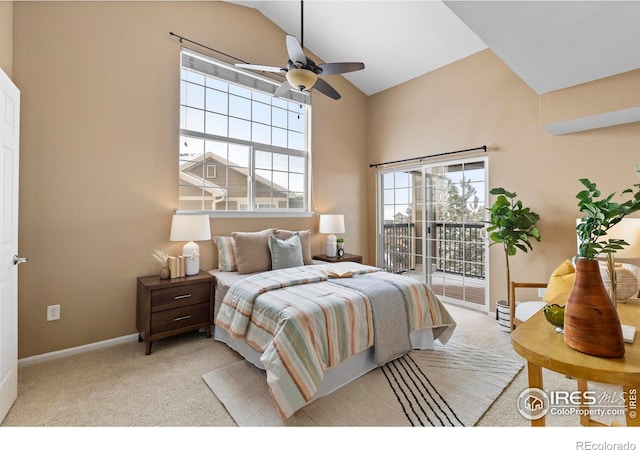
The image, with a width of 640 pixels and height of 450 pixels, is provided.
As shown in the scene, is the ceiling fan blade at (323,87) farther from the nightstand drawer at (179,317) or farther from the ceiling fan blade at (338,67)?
the nightstand drawer at (179,317)

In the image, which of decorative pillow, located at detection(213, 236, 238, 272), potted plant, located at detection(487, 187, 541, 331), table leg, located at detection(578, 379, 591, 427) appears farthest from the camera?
decorative pillow, located at detection(213, 236, 238, 272)

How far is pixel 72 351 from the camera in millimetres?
2670

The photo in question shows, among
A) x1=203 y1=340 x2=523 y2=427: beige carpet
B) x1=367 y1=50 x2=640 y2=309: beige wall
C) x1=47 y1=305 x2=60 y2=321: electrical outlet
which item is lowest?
x1=203 y1=340 x2=523 y2=427: beige carpet

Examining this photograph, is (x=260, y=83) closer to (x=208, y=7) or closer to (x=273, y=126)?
(x=273, y=126)

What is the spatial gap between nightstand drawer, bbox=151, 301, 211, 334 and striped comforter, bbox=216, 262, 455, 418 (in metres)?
0.43

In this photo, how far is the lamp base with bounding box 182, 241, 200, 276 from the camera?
3.02 meters

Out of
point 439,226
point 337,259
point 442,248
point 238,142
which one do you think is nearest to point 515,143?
point 439,226

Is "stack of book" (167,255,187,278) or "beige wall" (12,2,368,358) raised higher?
"beige wall" (12,2,368,358)

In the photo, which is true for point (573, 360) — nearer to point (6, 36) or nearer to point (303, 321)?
point (303, 321)

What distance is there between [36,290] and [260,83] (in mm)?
3287

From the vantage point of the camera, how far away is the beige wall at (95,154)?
251 cm

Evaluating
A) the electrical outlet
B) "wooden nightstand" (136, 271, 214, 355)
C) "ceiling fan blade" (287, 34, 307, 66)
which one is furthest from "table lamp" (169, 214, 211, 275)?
"ceiling fan blade" (287, 34, 307, 66)

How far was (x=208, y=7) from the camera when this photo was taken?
3494 millimetres

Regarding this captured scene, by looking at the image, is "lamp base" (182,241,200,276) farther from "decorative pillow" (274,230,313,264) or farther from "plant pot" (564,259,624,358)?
"plant pot" (564,259,624,358)
